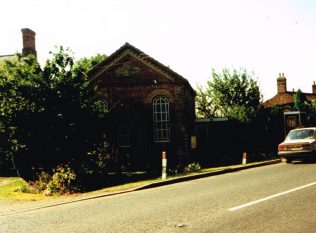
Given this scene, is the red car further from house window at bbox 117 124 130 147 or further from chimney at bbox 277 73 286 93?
chimney at bbox 277 73 286 93

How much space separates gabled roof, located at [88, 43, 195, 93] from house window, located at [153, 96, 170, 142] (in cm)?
176

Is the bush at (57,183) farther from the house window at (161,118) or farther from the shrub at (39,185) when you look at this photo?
the house window at (161,118)

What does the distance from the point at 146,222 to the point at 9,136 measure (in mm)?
9529

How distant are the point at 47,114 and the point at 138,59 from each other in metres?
11.2

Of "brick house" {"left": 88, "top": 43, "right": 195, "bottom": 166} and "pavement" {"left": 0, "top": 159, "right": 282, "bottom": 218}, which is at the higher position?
"brick house" {"left": 88, "top": 43, "right": 195, "bottom": 166}

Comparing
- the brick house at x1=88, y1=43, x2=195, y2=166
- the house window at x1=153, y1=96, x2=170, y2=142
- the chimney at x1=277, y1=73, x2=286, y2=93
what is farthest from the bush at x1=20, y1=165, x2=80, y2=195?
the chimney at x1=277, y1=73, x2=286, y2=93

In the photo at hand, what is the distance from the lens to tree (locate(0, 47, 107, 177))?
13.9m

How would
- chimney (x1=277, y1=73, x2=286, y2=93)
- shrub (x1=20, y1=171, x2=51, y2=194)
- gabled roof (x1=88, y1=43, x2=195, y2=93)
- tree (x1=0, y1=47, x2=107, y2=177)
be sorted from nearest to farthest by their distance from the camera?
shrub (x1=20, y1=171, x2=51, y2=194) < tree (x1=0, y1=47, x2=107, y2=177) < gabled roof (x1=88, y1=43, x2=195, y2=93) < chimney (x1=277, y1=73, x2=286, y2=93)

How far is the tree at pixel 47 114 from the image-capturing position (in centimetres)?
1390

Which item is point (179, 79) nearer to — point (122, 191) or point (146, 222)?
point (122, 191)

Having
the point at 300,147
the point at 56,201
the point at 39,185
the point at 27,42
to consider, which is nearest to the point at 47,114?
the point at 39,185

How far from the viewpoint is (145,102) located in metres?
24.3

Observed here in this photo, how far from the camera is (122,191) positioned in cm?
1097

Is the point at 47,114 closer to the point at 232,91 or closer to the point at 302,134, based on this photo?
the point at 302,134
